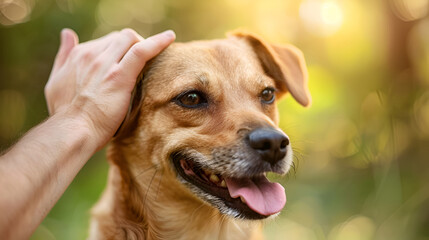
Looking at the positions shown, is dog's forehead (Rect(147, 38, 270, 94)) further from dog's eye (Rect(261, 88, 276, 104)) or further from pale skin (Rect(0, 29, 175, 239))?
pale skin (Rect(0, 29, 175, 239))

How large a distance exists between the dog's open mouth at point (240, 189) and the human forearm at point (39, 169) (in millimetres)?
612

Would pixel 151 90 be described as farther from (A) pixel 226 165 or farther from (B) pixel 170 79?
(A) pixel 226 165

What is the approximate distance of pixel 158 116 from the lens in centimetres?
281

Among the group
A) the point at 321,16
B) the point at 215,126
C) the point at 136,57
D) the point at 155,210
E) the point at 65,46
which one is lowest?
the point at 321,16

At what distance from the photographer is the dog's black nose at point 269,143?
8.02ft

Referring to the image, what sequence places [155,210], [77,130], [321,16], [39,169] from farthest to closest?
[321,16]
[155,210]
[77,130]
[39,169]

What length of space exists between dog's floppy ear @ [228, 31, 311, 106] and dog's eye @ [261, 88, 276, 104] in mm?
157

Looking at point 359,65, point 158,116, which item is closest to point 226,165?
point 158,116

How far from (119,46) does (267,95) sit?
3.51ft

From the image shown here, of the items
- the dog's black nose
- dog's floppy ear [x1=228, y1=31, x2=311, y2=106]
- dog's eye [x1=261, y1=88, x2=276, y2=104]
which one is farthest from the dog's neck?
dog's floppy ear [x1=228, y1=31, x2=311, y2=106]

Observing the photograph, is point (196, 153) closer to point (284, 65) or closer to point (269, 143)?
point (269, 143)

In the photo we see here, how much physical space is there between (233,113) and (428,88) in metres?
3.71

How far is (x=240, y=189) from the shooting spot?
2.61 m

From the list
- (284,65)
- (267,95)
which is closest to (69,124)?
(267,95)
